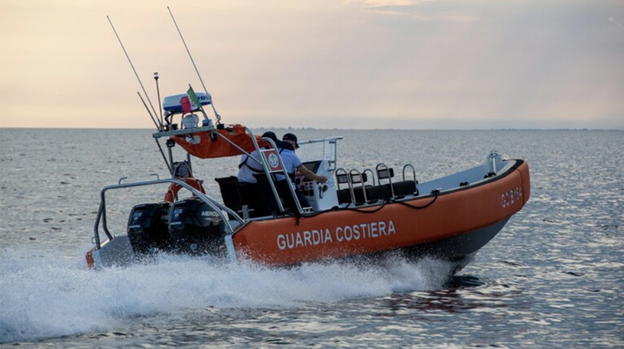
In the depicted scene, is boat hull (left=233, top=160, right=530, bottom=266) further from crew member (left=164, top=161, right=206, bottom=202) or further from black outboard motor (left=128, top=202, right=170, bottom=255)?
crew member (left=164, top=161, right=206, bottom=202)

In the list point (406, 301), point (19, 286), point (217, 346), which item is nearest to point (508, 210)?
point (406, 301)

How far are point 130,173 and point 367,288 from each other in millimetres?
37749

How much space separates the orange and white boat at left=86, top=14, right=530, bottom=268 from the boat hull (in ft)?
0.04

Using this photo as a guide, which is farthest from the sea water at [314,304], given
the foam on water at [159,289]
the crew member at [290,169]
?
the crew member at [290,169]

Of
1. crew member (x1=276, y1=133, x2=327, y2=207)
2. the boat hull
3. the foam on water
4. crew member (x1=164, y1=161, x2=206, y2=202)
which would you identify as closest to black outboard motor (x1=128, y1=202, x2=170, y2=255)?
the foam on water

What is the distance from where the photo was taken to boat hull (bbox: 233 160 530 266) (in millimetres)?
10242

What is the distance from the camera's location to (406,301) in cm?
1099

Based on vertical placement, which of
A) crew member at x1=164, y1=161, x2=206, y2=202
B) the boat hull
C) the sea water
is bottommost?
the sea water

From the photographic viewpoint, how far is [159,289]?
9633 millimetres

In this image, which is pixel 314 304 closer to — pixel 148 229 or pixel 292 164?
pixel 292 164

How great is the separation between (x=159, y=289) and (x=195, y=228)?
2.69 feet

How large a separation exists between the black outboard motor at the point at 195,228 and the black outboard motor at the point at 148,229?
0.58 feet

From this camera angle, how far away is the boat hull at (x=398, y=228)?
10242mm

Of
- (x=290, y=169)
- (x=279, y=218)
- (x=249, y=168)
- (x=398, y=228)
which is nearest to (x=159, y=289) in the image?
(x=279, y=218)
